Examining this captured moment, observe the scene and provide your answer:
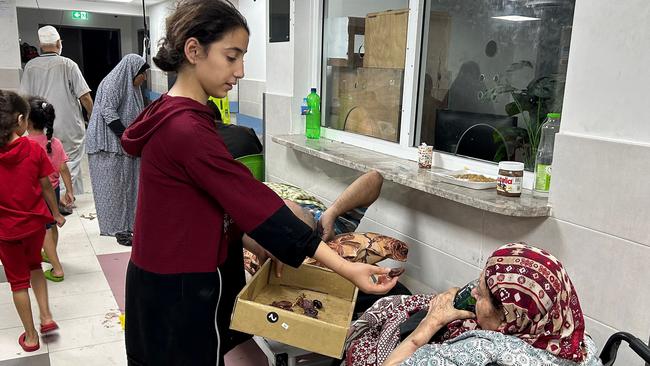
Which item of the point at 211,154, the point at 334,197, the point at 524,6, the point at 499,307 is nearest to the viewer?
the point at 211,154

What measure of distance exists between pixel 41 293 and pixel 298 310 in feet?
5.42

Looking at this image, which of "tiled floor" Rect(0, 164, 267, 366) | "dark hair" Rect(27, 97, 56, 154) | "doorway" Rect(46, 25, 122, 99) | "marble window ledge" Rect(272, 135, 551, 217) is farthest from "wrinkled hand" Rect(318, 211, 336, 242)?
"doorway" Rect(46, 25, 122, 99)

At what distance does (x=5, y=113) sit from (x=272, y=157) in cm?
157

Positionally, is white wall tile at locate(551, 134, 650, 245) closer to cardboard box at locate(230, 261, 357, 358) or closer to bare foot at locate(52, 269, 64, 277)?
cardboard box at locate(230, 261, 357, 358)

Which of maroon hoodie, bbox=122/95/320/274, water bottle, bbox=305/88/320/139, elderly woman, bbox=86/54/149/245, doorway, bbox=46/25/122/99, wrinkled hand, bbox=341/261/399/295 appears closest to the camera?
maroon hoodie, bbox=122/95/320/274

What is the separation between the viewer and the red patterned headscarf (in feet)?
3.77

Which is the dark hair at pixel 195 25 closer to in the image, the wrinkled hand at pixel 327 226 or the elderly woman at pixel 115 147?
the wrinkled hand at pixel 327 226

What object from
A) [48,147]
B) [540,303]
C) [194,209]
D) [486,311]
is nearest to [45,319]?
[48,147]

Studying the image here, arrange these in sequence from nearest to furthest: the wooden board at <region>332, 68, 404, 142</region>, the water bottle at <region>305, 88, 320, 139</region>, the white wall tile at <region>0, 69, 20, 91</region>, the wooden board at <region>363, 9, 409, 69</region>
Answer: the wooden board at <region>363, 9, 409, 69</region>
the wooden board at <region>332, 68, 404, 142</region>
the water bottle at <region>305, 88, 320, 139</region>
the white wall tile at <region>0, 69, 20, 91</region>

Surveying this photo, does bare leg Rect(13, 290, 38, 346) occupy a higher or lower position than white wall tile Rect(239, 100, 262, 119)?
lower

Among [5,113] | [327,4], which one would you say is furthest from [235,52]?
[327,4]

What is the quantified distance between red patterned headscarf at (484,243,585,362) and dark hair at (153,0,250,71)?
848mm

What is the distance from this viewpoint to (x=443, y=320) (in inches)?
53.9

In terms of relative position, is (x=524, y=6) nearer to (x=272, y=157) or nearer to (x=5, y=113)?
(x=272, y=157)
